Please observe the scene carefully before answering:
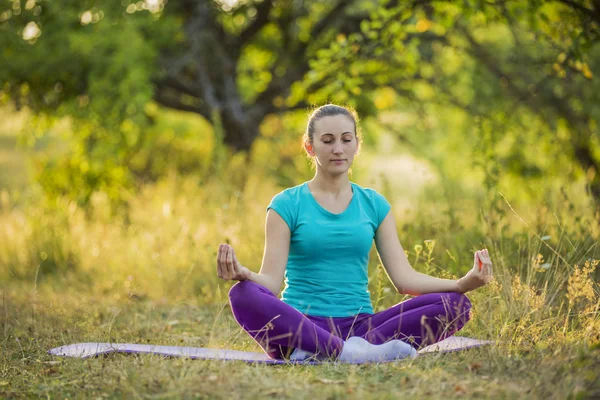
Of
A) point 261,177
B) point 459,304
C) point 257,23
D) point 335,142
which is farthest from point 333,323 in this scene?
point 257,23

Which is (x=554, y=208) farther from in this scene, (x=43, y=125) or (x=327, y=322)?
(x=43, y=125)

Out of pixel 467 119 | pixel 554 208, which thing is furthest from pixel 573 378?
pixel 467 119

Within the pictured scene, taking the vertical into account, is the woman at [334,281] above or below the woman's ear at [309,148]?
below

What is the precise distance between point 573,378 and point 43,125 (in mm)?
7992

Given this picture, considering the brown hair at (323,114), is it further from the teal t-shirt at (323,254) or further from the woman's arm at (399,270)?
the woman's arm at (399,270)

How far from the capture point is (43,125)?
9547 millimetres

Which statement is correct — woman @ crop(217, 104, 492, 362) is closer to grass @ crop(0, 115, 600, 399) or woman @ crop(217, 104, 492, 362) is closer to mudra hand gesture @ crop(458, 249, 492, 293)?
mudra hand gesture @ crop(458, 249, 492, 293)

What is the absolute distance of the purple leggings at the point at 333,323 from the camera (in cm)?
377

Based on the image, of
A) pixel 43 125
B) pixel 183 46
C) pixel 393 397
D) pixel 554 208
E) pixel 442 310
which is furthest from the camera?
pixel 183 46

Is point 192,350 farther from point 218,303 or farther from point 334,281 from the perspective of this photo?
point 334,281

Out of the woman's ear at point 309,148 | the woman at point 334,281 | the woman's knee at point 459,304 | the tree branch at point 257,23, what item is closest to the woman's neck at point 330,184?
the woman at point 334,281

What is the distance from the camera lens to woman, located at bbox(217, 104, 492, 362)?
12.5ft

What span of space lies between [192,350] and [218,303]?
69 centimetres

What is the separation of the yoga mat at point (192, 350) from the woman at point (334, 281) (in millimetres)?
95
